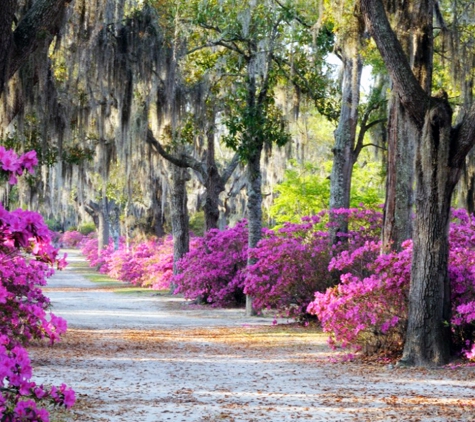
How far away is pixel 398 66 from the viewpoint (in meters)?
9.74

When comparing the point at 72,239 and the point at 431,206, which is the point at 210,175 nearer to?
the point at 431,206

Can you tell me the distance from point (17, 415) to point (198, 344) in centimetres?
865

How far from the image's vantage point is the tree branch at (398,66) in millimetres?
9758

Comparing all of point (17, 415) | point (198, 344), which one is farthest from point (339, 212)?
point (17, 415)

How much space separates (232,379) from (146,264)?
2170 cm

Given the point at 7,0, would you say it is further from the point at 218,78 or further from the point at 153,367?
the point at 218,78

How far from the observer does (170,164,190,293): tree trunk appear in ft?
76.3

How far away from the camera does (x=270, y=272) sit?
15.3 m

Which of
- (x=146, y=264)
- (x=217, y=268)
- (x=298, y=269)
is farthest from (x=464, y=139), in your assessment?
(x=146, y=264)

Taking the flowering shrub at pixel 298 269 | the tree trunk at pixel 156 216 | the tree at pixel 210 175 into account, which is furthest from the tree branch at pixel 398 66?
the tree trunk at pixel 156 216

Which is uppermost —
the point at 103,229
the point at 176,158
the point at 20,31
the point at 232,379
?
the point at 176,158

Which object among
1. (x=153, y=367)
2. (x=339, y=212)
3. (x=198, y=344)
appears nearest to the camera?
(x=153, y=367)

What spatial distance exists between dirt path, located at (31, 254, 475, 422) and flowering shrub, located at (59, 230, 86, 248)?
65.0 meters

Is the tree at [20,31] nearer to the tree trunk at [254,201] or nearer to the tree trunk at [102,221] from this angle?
the tree trunk at [254,201]
